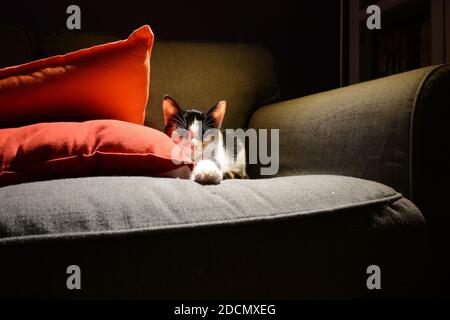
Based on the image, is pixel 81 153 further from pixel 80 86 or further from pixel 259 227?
pixel 259 227

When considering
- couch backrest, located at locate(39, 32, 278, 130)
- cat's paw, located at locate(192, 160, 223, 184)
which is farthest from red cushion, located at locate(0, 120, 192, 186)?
couch backrest, located at locate(39, 32, 278, 130)

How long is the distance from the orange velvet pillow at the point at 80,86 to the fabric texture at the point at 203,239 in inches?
10.1

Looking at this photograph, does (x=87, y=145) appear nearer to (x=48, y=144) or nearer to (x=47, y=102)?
(x=48, y=144)

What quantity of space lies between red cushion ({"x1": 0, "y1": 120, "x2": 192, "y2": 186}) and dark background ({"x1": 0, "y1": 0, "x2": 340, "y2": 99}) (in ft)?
3.21

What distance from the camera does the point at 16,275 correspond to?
1.53 ft

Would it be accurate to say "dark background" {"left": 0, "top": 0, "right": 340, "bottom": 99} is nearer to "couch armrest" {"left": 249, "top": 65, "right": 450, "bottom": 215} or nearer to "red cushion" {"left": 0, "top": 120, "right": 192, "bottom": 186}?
"couch armrest" {"left": 249, "top": 65, "right": 450, "bottom": 215}

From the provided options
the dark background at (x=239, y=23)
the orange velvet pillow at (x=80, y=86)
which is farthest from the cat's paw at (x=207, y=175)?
the dark background at (x=239, y=23)

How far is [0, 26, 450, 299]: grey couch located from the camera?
0.48 meters

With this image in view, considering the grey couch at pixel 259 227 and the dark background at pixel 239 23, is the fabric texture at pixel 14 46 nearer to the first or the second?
the dark background at pixel 239 23

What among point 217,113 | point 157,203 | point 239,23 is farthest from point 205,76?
point 157,203

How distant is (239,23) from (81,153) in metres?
1.27

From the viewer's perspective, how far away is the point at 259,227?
0.54m

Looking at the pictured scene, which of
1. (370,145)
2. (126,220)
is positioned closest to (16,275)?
(126,220)
